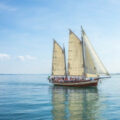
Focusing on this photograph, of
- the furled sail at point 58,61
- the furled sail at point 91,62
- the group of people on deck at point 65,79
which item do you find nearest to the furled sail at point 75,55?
the group of people on deck at point 65,79

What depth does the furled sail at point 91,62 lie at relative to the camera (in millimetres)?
62919

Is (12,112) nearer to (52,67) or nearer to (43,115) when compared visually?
(43,115)

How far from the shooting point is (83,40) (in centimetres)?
6831

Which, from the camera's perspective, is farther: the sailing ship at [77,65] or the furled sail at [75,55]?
the furled sail at [75,55]

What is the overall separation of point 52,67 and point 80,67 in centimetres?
1048

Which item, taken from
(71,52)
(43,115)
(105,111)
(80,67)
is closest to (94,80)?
(80,67)

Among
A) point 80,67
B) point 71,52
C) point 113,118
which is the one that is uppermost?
point 71,52

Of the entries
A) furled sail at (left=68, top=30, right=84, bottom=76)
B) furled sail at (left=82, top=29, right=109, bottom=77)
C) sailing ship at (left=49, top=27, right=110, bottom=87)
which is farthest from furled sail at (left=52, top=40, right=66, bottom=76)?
furled sail at (left=82, top=29, right=109, bottom=77)

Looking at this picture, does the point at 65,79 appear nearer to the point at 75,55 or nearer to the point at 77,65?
the point at 77,65

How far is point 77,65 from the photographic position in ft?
229

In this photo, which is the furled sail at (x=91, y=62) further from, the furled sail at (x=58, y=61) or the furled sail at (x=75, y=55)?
the furled sail at (x=58, y=61)

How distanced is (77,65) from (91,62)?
587 cm

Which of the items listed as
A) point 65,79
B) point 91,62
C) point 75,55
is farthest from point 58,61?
point 91,62

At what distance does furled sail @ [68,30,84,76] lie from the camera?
69.0 m
